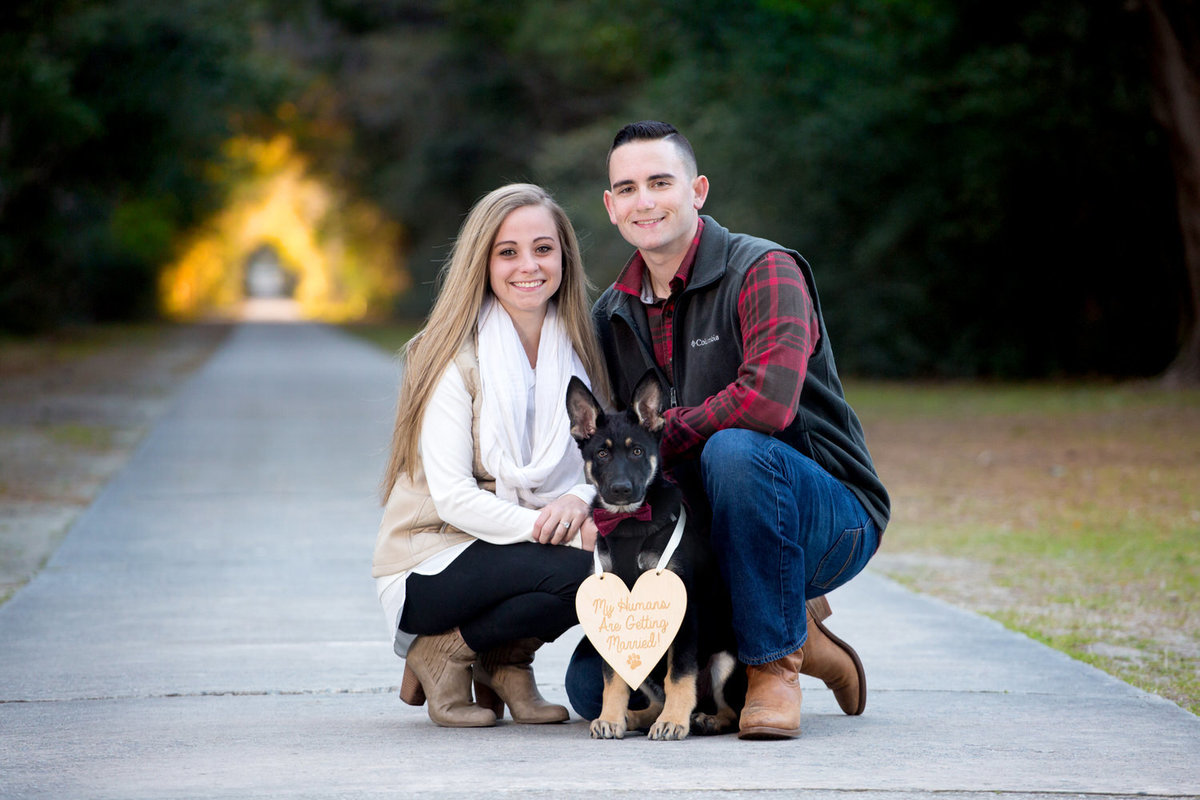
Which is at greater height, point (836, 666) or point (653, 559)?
point (653, 559)

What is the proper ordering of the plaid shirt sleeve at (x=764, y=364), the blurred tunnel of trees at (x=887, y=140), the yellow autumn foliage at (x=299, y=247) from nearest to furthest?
the plaid shirt sleeve at (x=764, y=364), the blurred tunnel of trees at (x=887, y=140), the yellow autumn foliage at (x=299, y=247)

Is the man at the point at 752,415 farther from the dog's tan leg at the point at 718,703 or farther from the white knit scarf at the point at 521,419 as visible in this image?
the white knit scarf at the point at 521,419

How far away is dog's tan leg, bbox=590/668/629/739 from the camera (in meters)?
4.35

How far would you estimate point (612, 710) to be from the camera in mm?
4367

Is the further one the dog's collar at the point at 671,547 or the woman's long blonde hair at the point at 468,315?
the woman's long blonde hair at the point at 468,315

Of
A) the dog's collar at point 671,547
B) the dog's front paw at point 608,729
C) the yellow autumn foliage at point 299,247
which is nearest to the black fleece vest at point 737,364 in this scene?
the dog's collar at point 671,547

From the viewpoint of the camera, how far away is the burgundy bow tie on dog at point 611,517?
14.0ft

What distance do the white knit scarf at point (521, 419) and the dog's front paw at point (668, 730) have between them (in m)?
0.82

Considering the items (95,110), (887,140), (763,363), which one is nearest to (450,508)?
(763,363)

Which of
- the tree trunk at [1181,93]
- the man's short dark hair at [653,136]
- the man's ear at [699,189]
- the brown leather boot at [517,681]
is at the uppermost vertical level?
the tree trunk at [1181,93]

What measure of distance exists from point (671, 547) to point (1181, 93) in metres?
18.2

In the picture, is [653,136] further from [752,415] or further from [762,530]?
[762,530]

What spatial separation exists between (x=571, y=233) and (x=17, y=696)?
2.51 metres

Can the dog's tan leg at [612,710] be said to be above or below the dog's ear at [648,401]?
below
